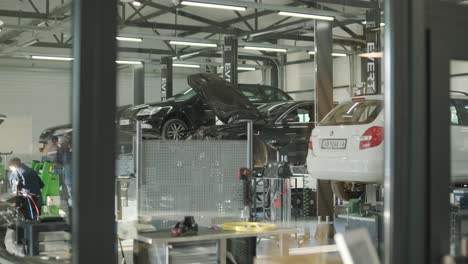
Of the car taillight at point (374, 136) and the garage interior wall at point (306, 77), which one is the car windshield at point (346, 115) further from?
the garage interior wall at point (306, 77)

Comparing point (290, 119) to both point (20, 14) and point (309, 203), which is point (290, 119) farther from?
point (20, 14)

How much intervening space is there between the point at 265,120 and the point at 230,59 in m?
2.03

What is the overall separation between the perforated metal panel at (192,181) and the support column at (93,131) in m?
2.98

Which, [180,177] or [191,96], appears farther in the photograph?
[191,96]

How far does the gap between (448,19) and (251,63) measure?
975cm

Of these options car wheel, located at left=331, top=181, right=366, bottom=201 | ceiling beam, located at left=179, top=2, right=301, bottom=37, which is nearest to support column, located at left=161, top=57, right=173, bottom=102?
car wheel, located at left=331, top=181, right=366, bottom=201

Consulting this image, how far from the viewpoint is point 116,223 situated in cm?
122

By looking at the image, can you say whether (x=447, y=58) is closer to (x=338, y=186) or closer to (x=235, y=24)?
(x=338, y=186)

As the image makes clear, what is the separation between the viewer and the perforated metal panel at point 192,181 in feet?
14.4

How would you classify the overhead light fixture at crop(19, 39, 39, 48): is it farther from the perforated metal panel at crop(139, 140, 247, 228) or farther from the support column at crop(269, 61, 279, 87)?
the support column at crop(269, 61, 279, 87)

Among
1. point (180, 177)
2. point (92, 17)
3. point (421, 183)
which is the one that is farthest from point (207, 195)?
point (92, 17)

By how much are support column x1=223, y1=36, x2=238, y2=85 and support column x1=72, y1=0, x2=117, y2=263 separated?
7500 millimetres

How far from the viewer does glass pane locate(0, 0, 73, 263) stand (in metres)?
1.31

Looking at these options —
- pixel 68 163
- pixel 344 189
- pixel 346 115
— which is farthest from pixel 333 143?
pixel 68 163
